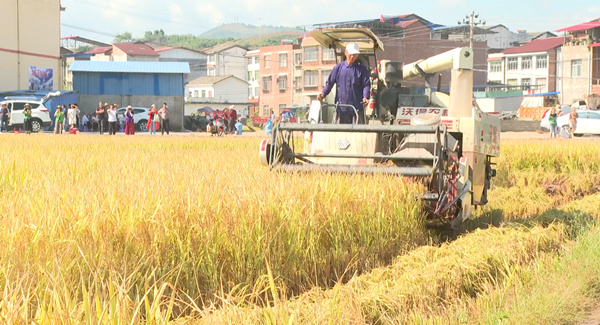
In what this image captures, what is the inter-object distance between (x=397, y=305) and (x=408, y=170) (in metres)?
3.26

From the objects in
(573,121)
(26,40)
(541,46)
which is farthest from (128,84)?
(541,46)

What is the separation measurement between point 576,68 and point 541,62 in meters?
16.7

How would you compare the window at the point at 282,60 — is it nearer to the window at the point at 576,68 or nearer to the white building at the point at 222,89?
the white building at the point at 222,89

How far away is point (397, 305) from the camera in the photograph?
215 inches

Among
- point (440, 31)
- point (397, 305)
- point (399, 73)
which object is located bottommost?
point (397, 305)

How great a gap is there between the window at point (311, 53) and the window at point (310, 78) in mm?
1238

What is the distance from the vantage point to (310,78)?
276 ft

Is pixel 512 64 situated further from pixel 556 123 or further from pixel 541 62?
pixel 556 123

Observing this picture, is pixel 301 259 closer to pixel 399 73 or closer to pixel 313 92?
pixel 399 73

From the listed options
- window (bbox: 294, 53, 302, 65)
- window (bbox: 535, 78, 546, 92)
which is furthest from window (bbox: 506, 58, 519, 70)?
window (bbox: 294, 53, 302, 65)

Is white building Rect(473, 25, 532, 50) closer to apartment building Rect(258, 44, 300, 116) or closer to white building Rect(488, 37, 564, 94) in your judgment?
white building Rect(488, 37, 564, 94)

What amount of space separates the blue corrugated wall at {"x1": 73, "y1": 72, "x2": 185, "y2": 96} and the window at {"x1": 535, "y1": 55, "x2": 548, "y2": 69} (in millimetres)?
47387

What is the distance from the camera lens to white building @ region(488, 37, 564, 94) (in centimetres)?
8712

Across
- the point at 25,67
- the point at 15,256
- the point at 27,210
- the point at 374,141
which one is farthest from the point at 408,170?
the point at 25,67
